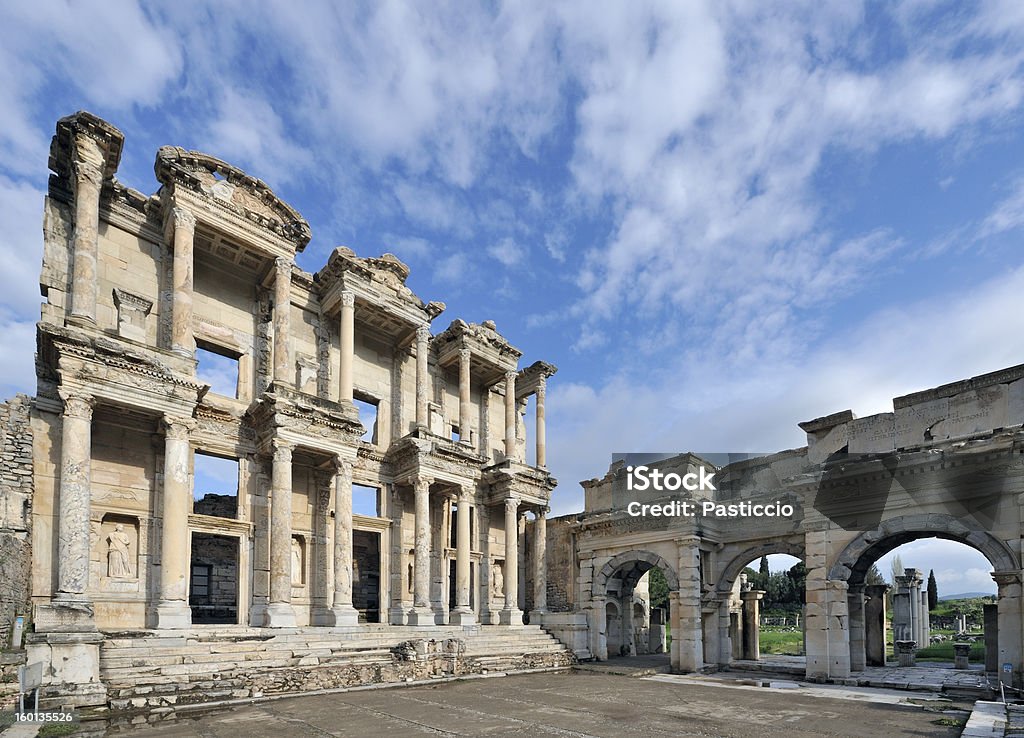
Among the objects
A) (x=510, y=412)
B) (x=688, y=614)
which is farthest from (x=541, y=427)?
(x=688, y=614)

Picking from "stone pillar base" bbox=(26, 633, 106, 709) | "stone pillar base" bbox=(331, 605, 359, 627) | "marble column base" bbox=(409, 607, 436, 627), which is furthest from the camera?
"marble column base" bbox=(409, 607, 436, 627)

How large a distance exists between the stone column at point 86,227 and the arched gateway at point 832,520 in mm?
16714

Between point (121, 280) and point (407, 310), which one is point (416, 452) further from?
point (121, 280)

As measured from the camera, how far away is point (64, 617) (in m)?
13.2

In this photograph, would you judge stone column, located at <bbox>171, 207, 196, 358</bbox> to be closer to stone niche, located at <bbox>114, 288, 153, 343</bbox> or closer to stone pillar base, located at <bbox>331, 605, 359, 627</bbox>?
stone niche, located at <bbox>114, 288, 153, 343</bbox>

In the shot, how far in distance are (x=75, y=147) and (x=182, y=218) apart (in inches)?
112

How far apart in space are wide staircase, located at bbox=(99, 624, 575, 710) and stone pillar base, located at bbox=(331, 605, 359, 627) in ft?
1.21

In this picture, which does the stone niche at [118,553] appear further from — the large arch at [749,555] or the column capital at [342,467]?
the large arch at [749,555]

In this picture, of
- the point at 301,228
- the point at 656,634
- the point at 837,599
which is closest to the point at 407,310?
the point at 301,228

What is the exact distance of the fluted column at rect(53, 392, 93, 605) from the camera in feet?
45.1

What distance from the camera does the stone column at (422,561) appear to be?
21.0 metres

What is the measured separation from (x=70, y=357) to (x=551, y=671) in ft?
51.3

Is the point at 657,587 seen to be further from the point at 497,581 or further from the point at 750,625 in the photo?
the point at 497,581

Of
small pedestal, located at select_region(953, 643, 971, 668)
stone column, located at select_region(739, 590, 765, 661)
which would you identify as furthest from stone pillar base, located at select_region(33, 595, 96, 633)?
small pedestal, located at select_region(953, 643, 971, 668)
